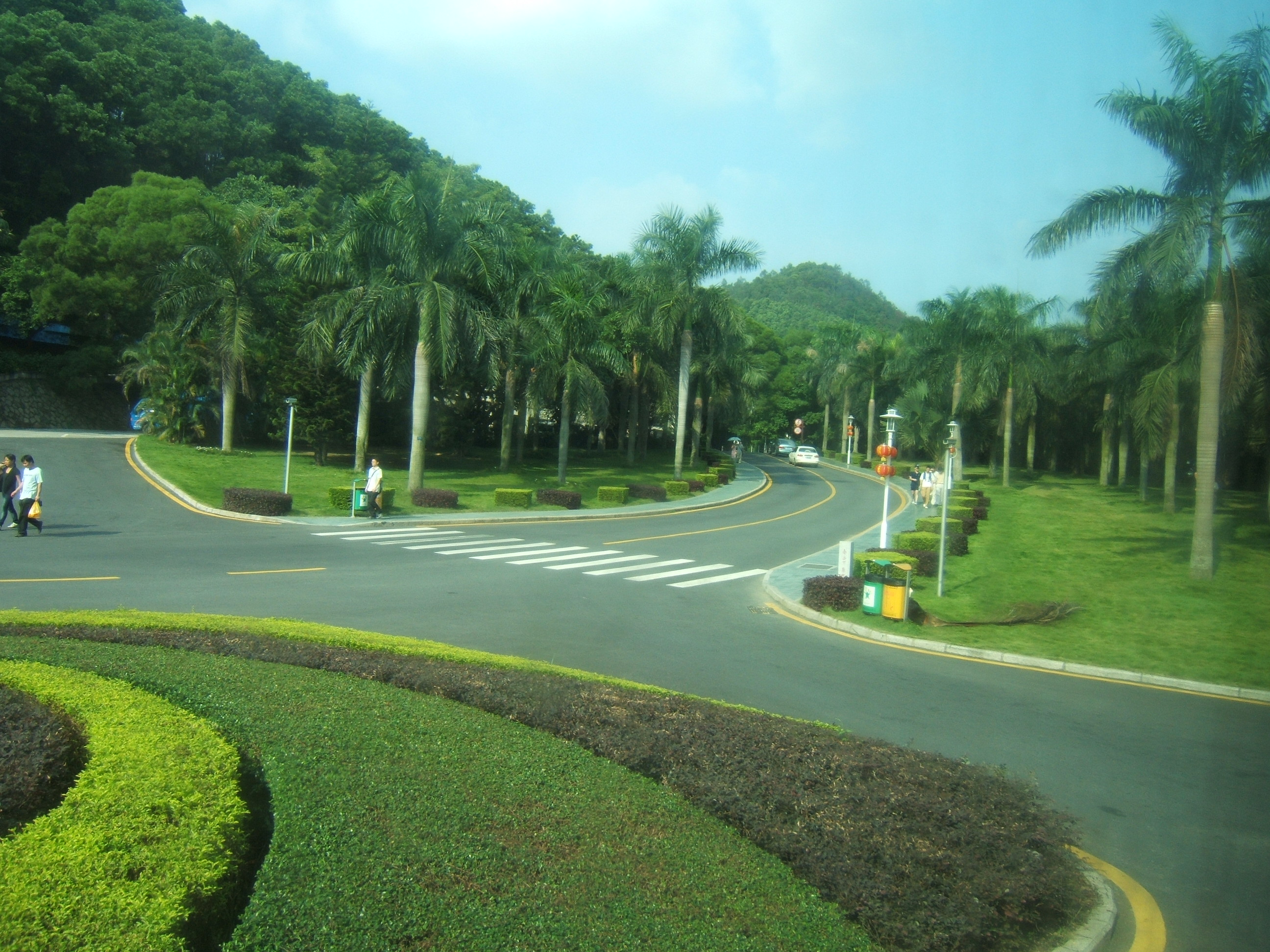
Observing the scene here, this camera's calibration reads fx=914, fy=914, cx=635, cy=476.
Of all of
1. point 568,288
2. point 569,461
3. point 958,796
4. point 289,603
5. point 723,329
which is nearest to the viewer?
point 958,796

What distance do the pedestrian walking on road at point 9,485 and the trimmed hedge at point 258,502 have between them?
6.06m

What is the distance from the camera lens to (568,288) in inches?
1532

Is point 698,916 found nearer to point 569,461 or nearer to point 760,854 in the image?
point 760,854

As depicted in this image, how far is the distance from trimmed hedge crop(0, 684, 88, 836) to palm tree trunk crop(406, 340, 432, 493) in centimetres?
2533

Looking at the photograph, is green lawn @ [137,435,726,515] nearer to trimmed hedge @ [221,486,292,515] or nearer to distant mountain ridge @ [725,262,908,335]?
trimmed hedge @ [221,486,292,515]

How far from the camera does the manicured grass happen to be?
12.1ft

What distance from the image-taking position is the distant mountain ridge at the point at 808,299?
124875 millimetres

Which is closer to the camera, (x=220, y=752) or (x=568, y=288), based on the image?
(x=220, y=752)

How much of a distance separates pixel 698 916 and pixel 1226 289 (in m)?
20.5

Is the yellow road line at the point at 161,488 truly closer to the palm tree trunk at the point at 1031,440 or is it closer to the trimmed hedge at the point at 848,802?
the trimmed hedge at the point at 848,802

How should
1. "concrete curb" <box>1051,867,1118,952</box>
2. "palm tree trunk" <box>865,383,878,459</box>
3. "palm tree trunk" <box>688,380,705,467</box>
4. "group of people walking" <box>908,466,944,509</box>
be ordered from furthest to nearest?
1. "palm tree trunk" <box>865,383,878,459</box>
2. "palm tree trunk" <box>688,380,705,467</box>
3. "group of people walking" <box>908,466,944,509</box>
4. "concrete curb" <box>1051,867,1118,952</box>

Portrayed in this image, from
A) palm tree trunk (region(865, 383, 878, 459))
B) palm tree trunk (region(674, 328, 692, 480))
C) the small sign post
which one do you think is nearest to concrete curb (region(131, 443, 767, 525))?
palm tree trunk (region(674, 328, 692, 480))

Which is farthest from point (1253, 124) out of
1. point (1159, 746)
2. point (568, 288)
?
point (568, 288)

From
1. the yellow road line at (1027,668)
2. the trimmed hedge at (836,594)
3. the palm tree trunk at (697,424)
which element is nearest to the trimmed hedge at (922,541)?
the trimmed hedge at (836,594)
